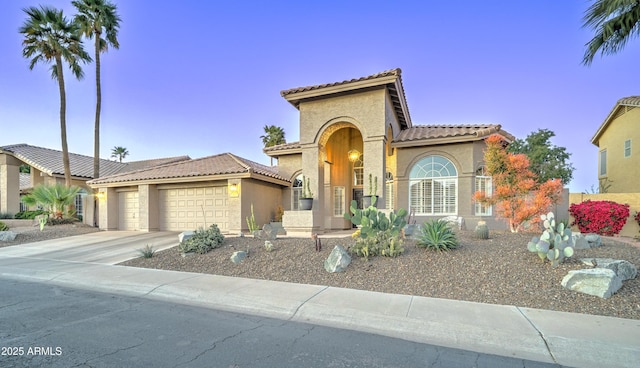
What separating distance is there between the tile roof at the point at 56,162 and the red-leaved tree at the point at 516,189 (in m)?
23.0

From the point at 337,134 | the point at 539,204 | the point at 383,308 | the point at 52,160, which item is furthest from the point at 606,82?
the point at 52,160

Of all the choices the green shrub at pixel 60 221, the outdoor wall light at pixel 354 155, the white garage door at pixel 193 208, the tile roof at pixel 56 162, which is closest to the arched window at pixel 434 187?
the outdoor wall light at pixel 354 155

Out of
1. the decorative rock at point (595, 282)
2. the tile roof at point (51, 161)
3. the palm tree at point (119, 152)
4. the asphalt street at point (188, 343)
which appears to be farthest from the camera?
the palm tree at point (119, 152)

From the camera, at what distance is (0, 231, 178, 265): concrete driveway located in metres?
10.5

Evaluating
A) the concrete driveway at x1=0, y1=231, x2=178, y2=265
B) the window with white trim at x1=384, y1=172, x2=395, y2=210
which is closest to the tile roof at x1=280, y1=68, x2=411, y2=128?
the window with white trim at x1=384, y1=172, x2=395, y2=210

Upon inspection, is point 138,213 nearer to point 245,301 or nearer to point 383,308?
point 245,301

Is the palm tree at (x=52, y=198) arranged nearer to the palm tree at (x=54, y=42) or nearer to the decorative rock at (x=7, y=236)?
the palm tree at (x=54, y=42)

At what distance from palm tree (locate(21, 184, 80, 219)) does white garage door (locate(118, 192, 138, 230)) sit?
2.93 m

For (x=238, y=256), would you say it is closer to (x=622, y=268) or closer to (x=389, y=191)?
(x=622, y=268)

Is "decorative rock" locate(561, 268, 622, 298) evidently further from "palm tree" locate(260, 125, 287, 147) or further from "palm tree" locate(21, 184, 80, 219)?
"palm tree" locate(260, 125, 287, 147)

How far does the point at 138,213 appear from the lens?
1777 cm

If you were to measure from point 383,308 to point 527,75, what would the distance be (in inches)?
778

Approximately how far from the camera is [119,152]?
51.1 m

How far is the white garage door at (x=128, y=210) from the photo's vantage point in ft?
59.1
